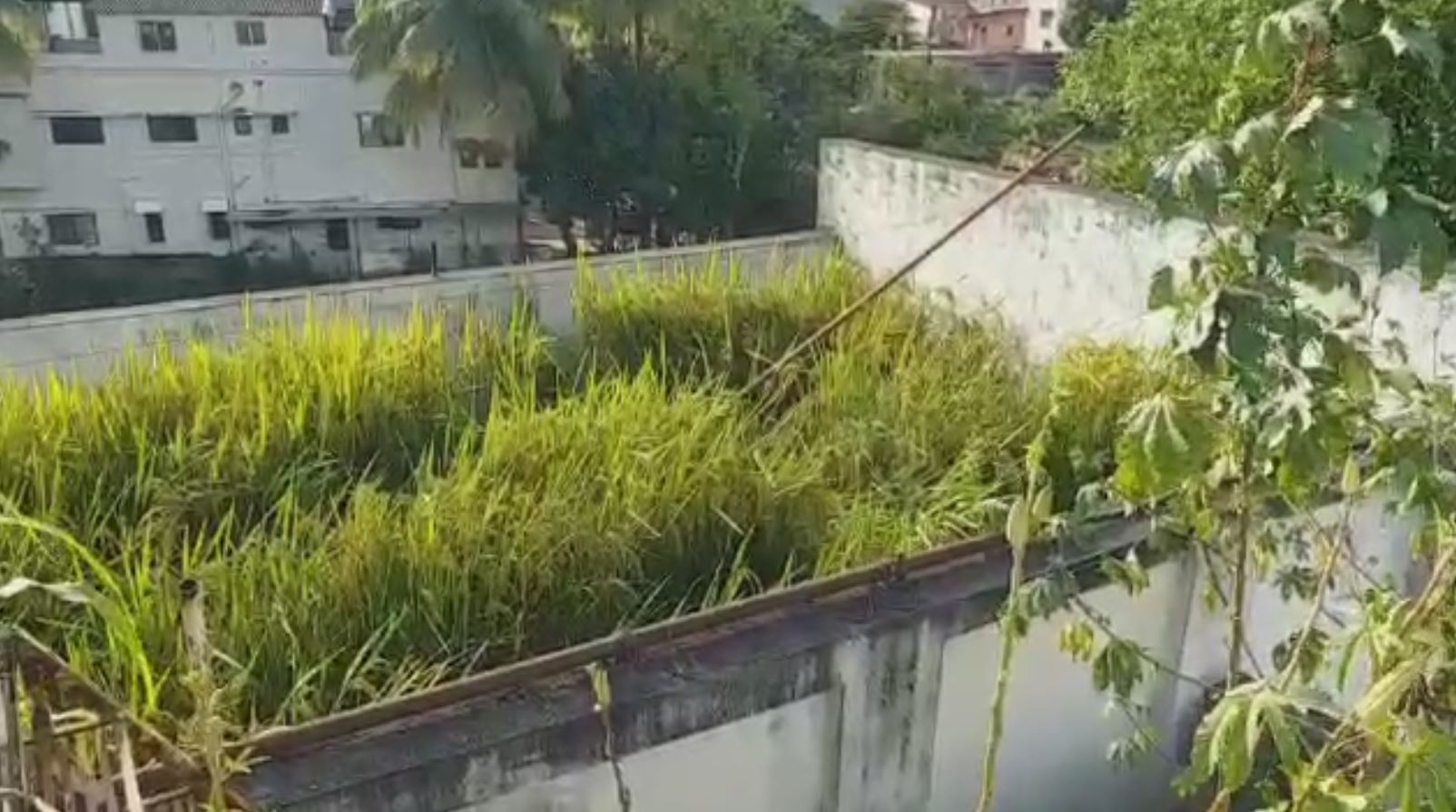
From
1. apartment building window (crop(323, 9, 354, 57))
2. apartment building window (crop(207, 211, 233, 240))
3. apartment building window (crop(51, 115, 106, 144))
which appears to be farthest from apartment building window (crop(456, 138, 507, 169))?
apartment building window (crop(51, 115, 106, 144))

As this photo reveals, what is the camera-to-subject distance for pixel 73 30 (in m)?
16.9

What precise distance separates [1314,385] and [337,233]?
18.7 m

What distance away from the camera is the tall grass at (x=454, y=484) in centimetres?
283

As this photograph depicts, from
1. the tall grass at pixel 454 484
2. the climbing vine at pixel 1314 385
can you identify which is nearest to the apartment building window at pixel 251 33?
the tall grass at pixel 454 484

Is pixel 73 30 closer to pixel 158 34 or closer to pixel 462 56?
pixel 158 34

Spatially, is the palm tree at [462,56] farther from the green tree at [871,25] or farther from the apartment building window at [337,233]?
the green tree at [871,25]

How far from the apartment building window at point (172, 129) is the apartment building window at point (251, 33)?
1.34 metres

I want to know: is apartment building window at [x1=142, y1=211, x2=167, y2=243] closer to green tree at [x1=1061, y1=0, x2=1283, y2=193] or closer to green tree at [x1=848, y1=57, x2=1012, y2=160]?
green tree at [x1=848, y1=57, x2=1012, y2=160]

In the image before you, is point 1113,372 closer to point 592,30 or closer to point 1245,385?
point 1245,385

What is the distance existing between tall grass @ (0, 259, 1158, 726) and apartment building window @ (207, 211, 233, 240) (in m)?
14.4

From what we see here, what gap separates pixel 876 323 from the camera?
5.08 m

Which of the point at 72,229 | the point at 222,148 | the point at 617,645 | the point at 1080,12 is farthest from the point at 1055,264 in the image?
the point at 1080,12

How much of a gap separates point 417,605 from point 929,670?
1.29 m

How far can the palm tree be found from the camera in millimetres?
16031
